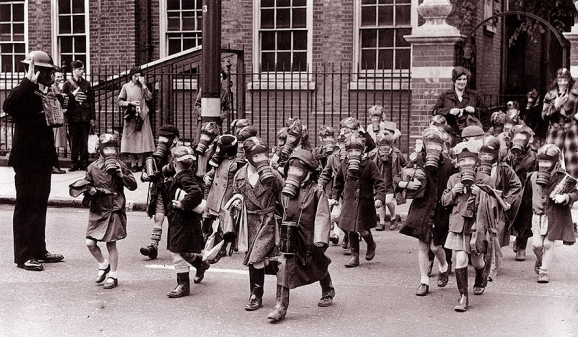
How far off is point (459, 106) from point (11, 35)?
11.4m

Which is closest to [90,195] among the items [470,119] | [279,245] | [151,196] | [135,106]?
[151,196]

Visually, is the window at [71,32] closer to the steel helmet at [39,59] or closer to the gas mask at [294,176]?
the steel helmet at [39,59]

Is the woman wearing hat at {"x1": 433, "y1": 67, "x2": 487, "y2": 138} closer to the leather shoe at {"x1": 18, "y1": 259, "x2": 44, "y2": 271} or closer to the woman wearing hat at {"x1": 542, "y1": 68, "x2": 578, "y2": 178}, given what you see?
the woman wearing hat at {"x1": 542, "y1": 68, "x2": 578, "y2": 178}

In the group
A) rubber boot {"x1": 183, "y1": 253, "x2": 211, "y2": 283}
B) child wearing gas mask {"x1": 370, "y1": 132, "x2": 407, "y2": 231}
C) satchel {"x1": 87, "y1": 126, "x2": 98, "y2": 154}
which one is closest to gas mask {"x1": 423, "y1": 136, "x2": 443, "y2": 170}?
rubber boot {"x1": 183, "y1": 253, "x2": 211, "y2": 283}

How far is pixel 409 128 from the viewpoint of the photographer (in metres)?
15.3

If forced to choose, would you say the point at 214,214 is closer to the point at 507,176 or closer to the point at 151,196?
the point at 151,196

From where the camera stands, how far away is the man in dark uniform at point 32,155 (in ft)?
29.2

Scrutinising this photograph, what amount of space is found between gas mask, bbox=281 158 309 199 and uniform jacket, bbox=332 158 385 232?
2.12 m

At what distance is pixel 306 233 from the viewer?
7027mm

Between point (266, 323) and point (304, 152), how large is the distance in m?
1.30

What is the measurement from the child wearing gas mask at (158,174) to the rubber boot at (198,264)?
3.86ft

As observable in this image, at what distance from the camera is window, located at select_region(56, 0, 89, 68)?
1945cm

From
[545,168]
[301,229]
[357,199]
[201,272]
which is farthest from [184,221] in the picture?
[545,168]

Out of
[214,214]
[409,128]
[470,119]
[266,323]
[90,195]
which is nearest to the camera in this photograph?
[266,323]
